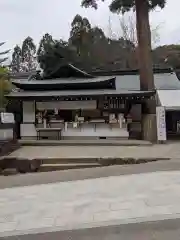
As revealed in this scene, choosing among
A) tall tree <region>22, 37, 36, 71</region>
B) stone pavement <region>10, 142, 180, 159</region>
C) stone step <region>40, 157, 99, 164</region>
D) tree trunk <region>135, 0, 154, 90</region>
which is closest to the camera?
stone step <region>40, 157, 99, 164</region>

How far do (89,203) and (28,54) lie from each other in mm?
71922

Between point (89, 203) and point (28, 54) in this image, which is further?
point (28, 54)

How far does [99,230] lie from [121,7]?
79.1ft

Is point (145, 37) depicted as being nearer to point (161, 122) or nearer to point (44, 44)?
point (161, 122)

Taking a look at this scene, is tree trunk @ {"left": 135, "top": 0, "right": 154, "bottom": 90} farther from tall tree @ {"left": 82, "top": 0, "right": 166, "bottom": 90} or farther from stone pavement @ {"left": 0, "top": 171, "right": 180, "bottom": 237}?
stone pavement @ {"left": 0, "top": 171, "right": 180, "bottom": 237}

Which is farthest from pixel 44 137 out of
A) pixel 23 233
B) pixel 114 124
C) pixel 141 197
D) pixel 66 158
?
pixel 23 233

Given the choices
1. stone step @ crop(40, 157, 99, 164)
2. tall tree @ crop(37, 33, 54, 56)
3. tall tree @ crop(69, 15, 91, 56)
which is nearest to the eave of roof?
stone step @ crop(40, 157, 99, 164)

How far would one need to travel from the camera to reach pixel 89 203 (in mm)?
8016

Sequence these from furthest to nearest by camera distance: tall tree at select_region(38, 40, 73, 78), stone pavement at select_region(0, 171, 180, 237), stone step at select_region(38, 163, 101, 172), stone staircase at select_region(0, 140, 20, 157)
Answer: tall tree at select_region(38, 40, 73, 78), stone staircase at select_region(0, 140, 20, 157), stone step at select_region(38, 163, 101, 172), stone pavement at select_region(0, 171, 180, 237)

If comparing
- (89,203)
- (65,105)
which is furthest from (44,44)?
(89,203)

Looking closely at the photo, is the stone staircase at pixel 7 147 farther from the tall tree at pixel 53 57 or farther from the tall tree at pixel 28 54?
the tall tree at pixel 28 54

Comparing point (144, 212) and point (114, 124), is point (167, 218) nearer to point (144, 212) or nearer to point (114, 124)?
point (144, 212)

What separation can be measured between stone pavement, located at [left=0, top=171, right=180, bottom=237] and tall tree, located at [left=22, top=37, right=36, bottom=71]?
65.1 m

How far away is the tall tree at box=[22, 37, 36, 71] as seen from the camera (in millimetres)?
75100
